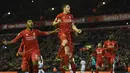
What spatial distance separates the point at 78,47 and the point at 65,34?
16.0 metres

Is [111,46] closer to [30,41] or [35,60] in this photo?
[30,41]

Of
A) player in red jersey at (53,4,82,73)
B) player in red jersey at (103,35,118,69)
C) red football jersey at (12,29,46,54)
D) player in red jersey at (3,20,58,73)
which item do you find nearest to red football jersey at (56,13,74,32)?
player in red jersey at (53,4,82,73)

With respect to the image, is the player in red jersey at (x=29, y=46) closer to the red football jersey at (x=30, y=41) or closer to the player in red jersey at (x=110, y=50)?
the red football jersey at (x=30, y=41)

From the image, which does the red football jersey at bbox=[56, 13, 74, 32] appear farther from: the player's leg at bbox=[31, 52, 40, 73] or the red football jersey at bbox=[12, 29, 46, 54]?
Answer: the player's leg at bbox=[31, 52, 40, 73]

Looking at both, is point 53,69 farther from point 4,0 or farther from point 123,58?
point 4,0

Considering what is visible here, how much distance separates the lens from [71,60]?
33.2 feet

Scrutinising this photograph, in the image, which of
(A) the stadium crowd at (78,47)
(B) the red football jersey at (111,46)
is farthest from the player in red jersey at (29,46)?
(A) the stadium crowd at (78,47)

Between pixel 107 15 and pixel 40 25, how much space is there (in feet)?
21.2

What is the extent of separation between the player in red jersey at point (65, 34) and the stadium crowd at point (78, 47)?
12456mm

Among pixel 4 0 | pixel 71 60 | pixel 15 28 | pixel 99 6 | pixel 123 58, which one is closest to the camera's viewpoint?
pixel 71 60

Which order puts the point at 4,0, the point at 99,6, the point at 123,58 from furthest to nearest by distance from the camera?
1. the point at 4,0
2. the point at 99,6
3. the point at 123,58

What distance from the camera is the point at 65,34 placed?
419 inches

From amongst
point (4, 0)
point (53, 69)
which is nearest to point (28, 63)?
point (53, 69)

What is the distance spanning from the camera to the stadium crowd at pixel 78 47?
80.3 feet
